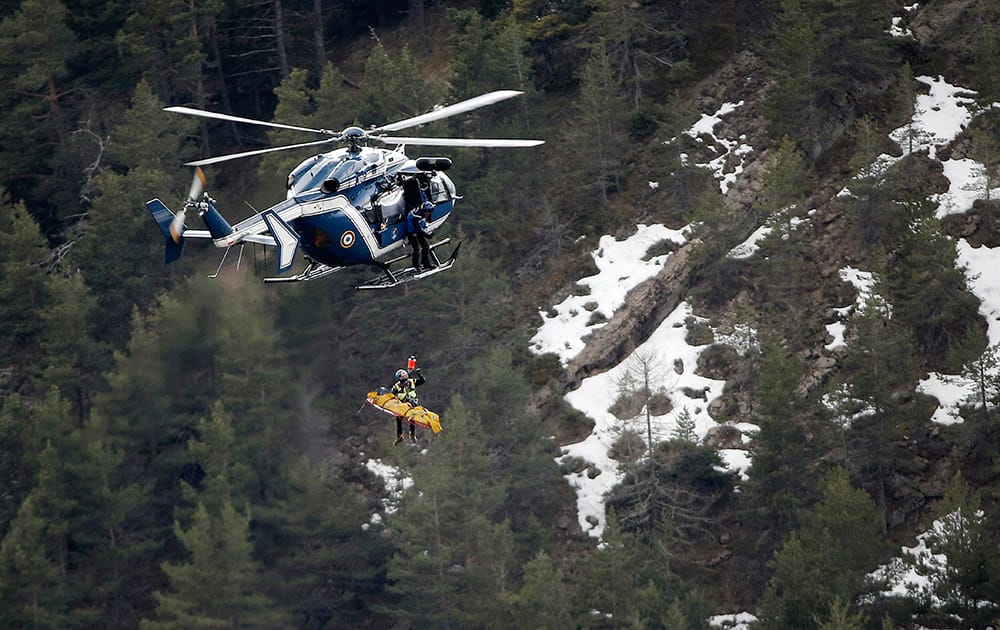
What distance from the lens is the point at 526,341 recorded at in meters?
55.4

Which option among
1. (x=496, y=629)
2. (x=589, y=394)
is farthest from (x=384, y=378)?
(x=496, y=629)

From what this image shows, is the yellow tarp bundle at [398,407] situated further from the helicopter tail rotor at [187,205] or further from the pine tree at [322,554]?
the pine tree at [322,554]

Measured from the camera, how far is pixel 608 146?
5769 cm

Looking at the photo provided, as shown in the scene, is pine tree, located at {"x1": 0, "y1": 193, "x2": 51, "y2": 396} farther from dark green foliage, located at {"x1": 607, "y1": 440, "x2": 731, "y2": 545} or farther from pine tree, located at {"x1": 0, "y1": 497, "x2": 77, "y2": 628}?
dark green foliage, located at {"x1": 607, "y1": 440, "x2": 731, "y2": 545}

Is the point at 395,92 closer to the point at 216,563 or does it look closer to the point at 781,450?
the point at 216,563

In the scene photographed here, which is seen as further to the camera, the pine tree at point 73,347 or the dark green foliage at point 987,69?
the pine tree at point 73,347

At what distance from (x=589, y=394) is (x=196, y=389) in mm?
12832

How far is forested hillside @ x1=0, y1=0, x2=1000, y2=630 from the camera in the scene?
48.2 meters

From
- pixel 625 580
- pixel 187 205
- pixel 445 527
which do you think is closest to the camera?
pixel 187 205

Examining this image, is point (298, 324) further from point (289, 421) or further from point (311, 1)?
point (311, 1)


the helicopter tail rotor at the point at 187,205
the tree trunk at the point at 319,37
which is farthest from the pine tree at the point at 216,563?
the helicopter tail rotor at the point at 187,205

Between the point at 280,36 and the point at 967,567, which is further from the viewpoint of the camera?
the point at 280,36

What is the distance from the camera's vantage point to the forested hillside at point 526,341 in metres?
48.2

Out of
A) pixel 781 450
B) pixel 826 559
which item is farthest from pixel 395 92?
pixel 826 559
